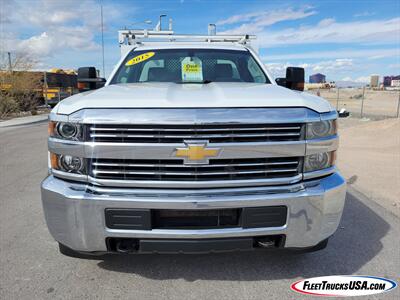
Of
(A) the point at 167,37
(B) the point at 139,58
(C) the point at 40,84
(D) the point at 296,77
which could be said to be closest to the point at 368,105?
(C) the point at 40,84

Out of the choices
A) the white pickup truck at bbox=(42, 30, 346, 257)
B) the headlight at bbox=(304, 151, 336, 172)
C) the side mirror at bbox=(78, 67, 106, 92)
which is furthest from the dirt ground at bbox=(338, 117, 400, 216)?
the side mirror at bbox=(78, 67, 106, 92)

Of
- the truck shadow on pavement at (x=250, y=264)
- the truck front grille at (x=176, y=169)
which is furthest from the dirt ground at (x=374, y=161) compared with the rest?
the truck front grille at (x=176, y=169)

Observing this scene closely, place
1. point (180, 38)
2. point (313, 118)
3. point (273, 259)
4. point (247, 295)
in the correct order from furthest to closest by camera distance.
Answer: point (180, 38) → point (273, 259) → point (247, 295) → point (313, 118)

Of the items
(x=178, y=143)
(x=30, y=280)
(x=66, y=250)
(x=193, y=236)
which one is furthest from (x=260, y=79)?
(x=30, y=280)

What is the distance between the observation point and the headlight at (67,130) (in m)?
2.28

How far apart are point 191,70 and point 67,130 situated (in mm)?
1781

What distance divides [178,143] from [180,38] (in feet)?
14.1

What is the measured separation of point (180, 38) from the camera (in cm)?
602

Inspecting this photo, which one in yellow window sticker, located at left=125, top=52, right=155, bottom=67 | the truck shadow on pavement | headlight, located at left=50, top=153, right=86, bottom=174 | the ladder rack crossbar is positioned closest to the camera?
headlight, located at left=50, top=153, right=86, bottom=174

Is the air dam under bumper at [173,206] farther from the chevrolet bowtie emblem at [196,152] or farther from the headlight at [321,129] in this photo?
the headlight at [321,129]

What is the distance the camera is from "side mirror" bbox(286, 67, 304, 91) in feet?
12.4

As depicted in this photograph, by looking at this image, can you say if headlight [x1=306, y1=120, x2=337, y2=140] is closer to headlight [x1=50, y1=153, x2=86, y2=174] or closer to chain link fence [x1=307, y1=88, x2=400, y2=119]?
headlight [x1=50, y1=153, x2=86, y2=174]

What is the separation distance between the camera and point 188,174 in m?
2.25

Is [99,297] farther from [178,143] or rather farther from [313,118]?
[313,118]
